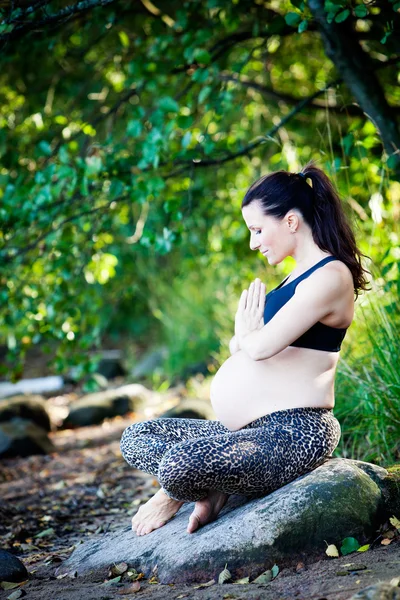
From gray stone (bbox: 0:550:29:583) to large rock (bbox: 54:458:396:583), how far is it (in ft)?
1.59

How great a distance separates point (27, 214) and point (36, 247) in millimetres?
528

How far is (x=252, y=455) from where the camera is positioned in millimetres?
2414

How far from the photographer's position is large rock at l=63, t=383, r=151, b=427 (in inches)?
279

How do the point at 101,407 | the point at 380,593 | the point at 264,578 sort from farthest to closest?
the point at 101,407 → the point at 264,578 → the point at 380,593

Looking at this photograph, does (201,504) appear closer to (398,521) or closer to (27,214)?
(398,521)

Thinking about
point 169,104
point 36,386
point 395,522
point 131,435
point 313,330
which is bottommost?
point 36,386

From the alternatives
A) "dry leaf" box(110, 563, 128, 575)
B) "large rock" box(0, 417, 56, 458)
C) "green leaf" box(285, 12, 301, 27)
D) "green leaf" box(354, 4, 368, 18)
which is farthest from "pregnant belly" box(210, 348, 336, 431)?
"large rock" box(0, 417, 56, 458)

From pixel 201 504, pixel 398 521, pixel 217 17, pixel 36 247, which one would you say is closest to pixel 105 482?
pixel 36 247

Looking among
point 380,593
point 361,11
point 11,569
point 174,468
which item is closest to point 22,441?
point 11,569

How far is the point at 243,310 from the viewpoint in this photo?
2.69 metres

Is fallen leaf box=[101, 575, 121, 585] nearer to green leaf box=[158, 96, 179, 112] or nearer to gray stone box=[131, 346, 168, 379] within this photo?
green leaf box=[158, 96, 179, 112]

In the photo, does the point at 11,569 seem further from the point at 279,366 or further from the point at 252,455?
the point at 279,366

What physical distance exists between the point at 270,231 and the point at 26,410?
188 inches

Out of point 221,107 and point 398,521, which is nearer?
point 398,521
